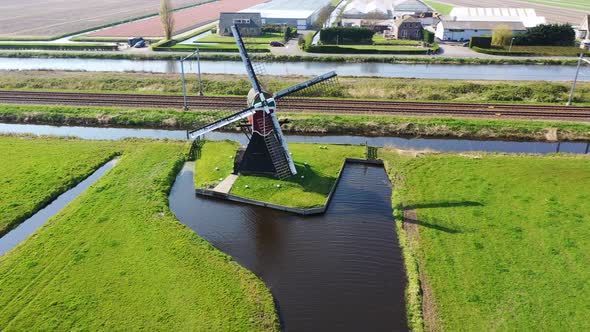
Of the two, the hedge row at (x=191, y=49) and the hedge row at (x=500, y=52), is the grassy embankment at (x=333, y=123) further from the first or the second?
the hedge row at (x=500, y=52)

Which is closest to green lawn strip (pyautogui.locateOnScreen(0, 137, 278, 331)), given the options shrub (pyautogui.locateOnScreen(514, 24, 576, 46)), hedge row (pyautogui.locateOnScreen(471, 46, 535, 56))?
hedge row (pyautogui.locateOnScreen(471, 46, 535, 56))

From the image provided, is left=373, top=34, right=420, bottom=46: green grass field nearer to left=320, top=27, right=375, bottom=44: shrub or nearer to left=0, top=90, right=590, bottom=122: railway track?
left=320, top=27, right=375, bottom=44: shrub

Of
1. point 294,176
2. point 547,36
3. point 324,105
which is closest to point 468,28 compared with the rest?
point 547,36

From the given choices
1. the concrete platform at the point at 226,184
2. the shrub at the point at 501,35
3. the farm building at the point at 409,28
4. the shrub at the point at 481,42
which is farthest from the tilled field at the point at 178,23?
the concrete platform at the point at 226,184

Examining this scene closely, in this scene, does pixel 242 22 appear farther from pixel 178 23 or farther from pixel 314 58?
pixel 178 23

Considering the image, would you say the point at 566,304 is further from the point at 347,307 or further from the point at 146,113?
the point at 146,113

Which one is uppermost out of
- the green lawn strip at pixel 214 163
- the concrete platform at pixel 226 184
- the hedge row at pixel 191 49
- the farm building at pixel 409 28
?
the farm building at pixel 409 28
